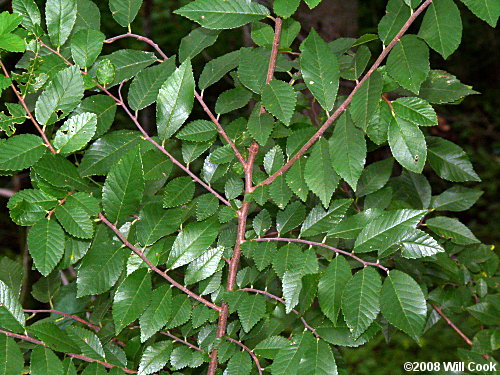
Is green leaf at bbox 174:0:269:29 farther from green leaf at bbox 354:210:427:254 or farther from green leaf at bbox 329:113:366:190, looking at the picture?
green leaf at bbox 354:210:427:254

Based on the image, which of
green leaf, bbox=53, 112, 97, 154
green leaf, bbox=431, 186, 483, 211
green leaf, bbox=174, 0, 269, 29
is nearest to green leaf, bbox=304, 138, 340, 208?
green leaf, bbox=174, 0, 269, 29

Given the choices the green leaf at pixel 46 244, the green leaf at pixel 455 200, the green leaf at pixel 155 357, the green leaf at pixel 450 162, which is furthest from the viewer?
the green leaf at pixel 455 200

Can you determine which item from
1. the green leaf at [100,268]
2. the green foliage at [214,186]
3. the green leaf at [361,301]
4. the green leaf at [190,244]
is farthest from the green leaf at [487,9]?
the green leaf at [100,268]

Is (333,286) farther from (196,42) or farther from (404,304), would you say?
(196,42)

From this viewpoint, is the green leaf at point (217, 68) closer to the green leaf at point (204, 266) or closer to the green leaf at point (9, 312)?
the green leaf at point (204, 266)

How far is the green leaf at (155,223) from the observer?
87 centimetres

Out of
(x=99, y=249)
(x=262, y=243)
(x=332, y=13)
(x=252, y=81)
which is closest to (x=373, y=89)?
(x=252, y=81)

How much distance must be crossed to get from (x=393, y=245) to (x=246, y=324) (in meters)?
0.24

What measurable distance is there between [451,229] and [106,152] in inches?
29.0

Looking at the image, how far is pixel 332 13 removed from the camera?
2244 mm

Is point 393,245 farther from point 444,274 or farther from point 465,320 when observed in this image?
point 465,320

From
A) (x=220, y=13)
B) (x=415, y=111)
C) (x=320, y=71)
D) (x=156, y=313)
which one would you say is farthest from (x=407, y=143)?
(x=156, y=313)

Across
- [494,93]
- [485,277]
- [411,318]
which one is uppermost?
[411,318]

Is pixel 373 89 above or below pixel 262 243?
above
